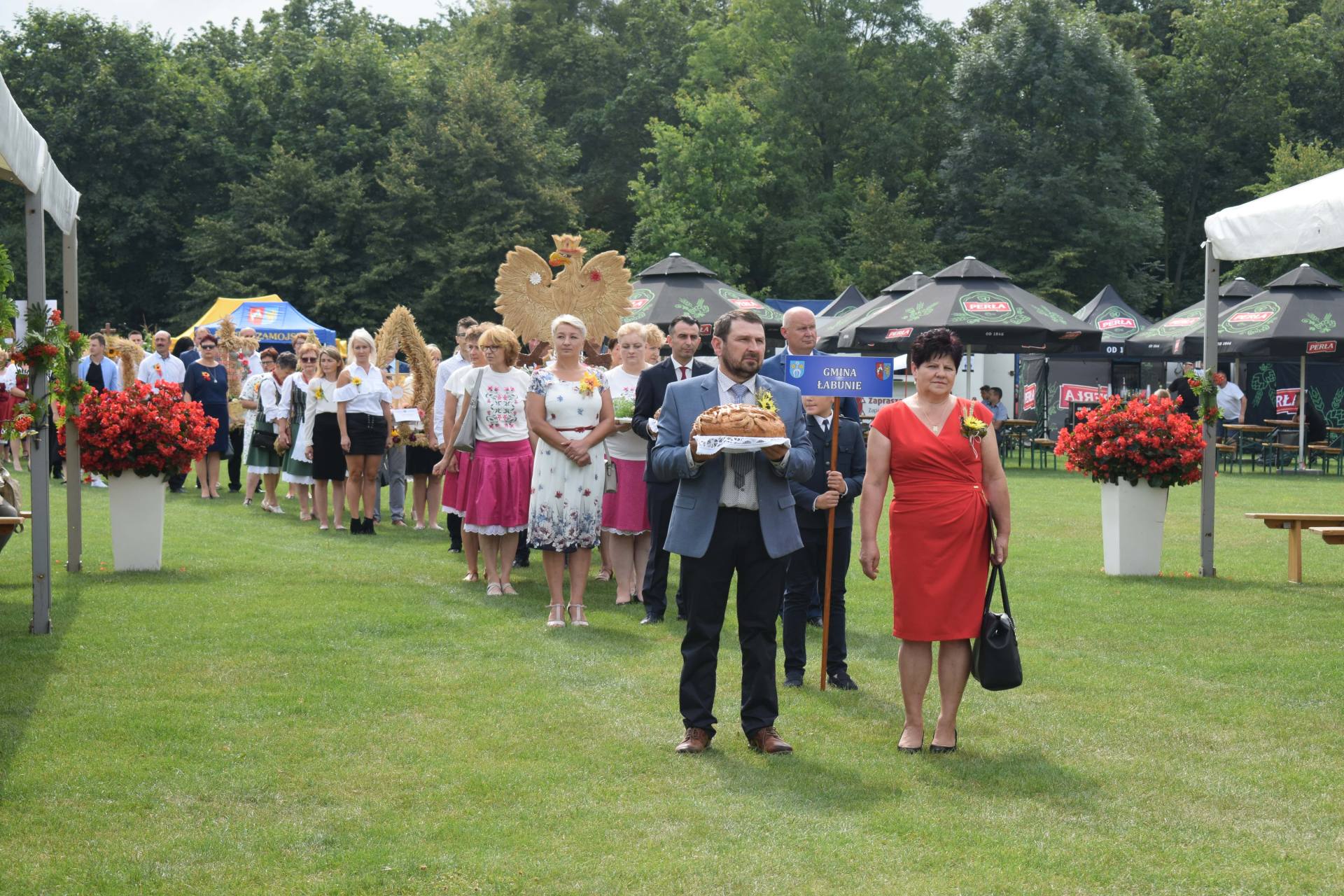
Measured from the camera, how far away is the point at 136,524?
1172 centimetres

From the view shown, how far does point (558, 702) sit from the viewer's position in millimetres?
7430

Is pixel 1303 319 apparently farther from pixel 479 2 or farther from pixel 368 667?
pixel 479 2

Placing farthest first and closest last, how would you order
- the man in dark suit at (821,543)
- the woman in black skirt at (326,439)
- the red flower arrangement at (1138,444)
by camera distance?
1. the woman in black skirt at (326,439)
2. the red flower arrangement at (1138,444)
3. the man in dark suit at (821,543)

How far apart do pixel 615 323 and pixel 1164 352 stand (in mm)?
17521

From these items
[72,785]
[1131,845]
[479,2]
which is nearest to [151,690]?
[72,785]

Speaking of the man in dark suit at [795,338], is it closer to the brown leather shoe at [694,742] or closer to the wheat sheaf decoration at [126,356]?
the brown leather shoe at [694,742]

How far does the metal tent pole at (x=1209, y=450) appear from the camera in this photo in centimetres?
1226

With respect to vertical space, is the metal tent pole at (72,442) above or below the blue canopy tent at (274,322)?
below

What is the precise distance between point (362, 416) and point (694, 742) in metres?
8.89

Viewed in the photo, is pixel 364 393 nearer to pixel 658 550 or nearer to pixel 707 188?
pixel 658 550

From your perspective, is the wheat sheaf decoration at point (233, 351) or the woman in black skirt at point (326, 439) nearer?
the woman in black skirt at point (326, 439)

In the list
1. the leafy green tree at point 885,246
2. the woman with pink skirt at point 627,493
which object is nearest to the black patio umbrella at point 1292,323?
the woman with pink skirt at point 627,493

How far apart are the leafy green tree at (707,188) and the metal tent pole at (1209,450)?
1560 inches

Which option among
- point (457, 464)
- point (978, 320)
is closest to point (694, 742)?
point (457, 464)
